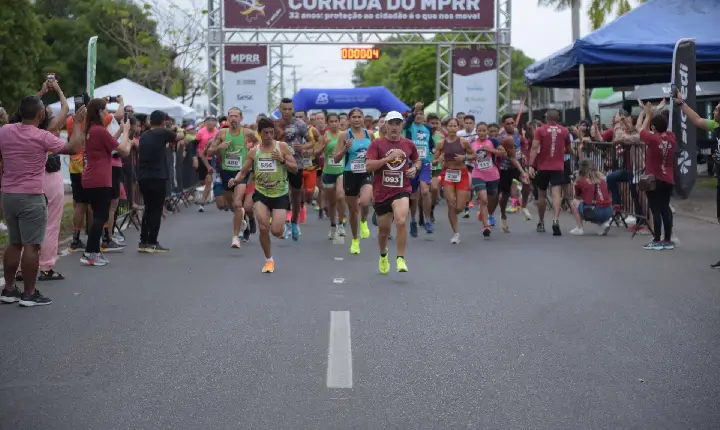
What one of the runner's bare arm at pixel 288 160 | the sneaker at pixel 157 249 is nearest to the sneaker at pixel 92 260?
the sneaker at pixel 157 249

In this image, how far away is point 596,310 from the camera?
366 inches

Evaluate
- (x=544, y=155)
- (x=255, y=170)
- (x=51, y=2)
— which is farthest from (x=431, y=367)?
(x=51, y=2)

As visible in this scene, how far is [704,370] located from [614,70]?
53.6 ft

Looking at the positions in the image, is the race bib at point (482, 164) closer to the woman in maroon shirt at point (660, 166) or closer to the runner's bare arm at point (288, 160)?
the woman in maroon shirt at point (660, 166)

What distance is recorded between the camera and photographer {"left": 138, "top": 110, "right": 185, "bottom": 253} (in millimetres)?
14656

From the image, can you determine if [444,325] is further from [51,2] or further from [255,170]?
[51,2]

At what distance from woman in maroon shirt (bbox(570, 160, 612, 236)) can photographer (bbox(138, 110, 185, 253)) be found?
663 centimetres

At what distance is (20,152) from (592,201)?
10.3 m

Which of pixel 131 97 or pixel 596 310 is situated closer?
pixel 596 310

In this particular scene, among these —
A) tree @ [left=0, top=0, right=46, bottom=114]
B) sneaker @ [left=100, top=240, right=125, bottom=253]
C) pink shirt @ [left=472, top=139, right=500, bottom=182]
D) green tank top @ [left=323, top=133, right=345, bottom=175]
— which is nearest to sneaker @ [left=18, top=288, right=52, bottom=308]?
sneaker @ [left=100, top=240, right=125, bottom=253]

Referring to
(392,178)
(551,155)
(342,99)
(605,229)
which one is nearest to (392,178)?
(392,178)

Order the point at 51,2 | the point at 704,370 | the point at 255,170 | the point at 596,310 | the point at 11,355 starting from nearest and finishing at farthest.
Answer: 1. the point at 704,370
2. the point at 11,355
3. the point at 596,310
4. the point at 255,170
5. the point at 51,2

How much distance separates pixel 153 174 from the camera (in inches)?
576

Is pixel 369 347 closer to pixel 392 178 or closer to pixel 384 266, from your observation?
pixel 384 266
